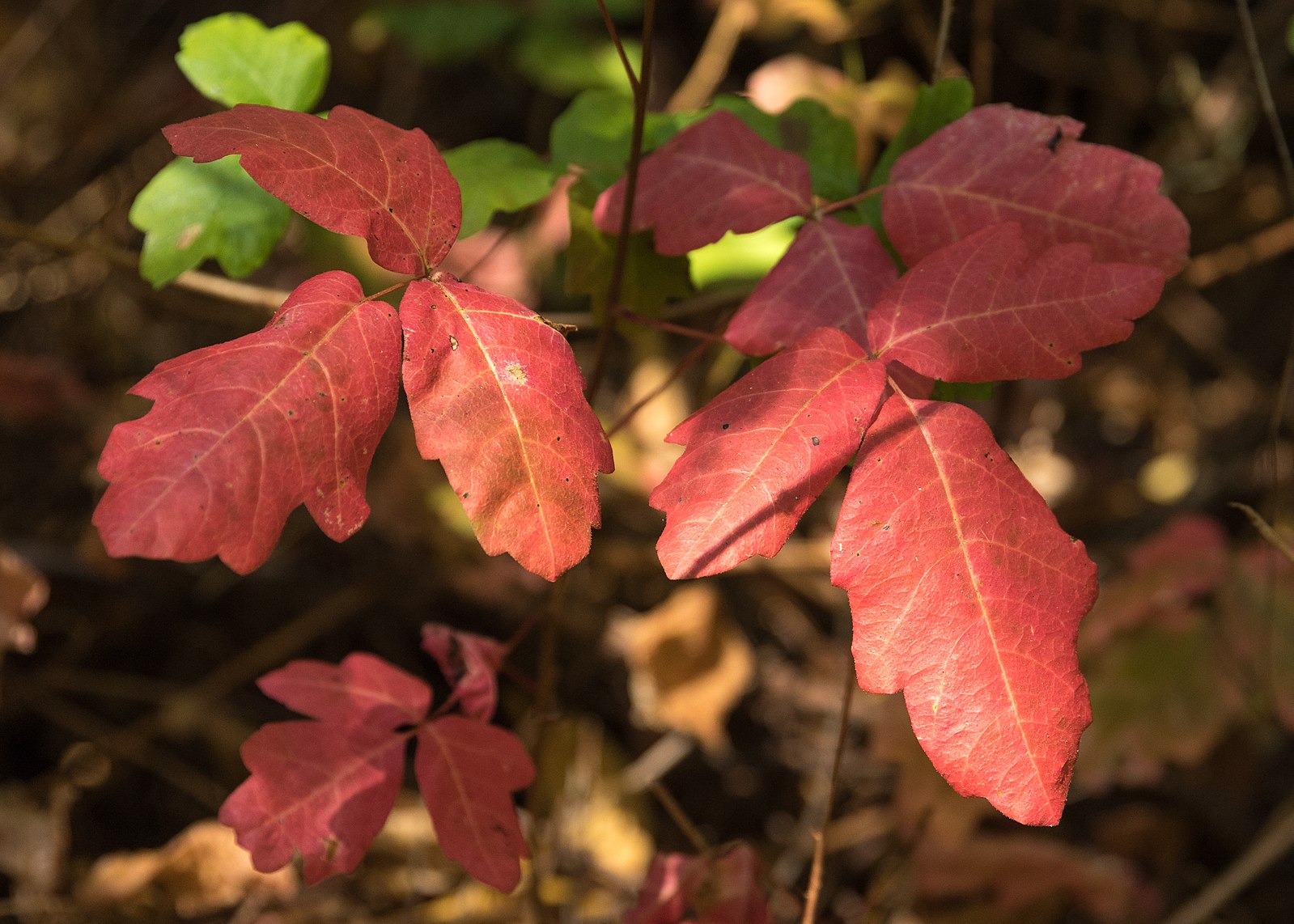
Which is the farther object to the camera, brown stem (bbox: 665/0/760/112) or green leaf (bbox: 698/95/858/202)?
brown stem (bbox: 665/0/760/112)

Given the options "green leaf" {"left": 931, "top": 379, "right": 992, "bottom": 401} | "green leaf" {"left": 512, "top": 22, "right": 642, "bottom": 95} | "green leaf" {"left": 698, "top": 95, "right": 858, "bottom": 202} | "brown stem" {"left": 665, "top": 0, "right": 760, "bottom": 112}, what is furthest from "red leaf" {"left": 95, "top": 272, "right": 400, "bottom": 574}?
"green leaf" {"left": 512, "top": 22, "right": 642, "bottom": 95}

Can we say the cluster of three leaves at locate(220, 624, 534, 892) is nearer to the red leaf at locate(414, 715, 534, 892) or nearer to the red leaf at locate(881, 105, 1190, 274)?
the red leaf at locate(414, 715, 534, 892)

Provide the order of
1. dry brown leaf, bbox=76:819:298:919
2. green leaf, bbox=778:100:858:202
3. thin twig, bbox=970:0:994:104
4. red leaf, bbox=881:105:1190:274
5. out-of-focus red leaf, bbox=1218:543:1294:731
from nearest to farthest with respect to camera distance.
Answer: red leaf, bbox=881:105:1190:274, green leaf, bbox=778:100:858:202, thin twig, bbox=970:0:994:104, out-of-focus red leaf, bbox=1218:543:1294:731, dry brown leaf, bbox=76:819:298:919


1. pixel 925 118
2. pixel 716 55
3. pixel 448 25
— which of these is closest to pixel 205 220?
pixel 925 118

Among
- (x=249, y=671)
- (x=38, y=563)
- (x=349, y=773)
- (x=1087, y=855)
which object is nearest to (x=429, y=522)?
(x=249, y=671)

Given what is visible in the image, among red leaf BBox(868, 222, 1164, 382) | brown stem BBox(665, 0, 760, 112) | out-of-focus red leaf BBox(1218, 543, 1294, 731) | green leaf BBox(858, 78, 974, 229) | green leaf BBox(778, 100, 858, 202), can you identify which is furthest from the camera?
brown stem BBox(665, 0, 760, 112)

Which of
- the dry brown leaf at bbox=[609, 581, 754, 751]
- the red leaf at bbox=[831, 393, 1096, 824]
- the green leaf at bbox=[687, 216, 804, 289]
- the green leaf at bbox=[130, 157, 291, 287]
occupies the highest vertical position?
the green leaf at bbox=[130, 157, 291, 287]

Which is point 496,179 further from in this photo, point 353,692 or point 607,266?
point 353,692
